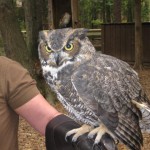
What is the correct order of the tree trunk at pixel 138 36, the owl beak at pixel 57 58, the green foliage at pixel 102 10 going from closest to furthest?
the owl beak at pixel 57 58 → the tree trunk at pixel 138 36 → the green foliage at pixel 102 10

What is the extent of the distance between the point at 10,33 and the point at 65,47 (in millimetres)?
4390

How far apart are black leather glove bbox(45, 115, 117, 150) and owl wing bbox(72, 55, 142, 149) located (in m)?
0.55

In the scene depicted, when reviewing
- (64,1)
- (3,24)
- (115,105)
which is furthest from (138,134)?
(3,24)

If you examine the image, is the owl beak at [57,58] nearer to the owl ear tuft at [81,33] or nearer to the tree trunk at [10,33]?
the owl ear tuft at [81,33]

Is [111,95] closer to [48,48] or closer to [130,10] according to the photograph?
[48,48]

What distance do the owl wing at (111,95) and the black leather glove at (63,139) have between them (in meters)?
0.55

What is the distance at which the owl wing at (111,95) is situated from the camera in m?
2.42

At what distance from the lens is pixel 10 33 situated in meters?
6.69

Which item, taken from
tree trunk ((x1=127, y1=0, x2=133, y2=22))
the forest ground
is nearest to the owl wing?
the forest ground

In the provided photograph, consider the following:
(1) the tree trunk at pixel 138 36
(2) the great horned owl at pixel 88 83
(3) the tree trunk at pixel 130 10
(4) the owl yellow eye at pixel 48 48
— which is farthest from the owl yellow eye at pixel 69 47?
(3) the tree trunk at pixel 130 10

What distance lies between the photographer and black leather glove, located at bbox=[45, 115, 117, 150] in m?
1.80

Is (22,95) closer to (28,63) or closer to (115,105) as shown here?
(115,105)

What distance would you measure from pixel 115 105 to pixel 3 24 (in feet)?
14.7

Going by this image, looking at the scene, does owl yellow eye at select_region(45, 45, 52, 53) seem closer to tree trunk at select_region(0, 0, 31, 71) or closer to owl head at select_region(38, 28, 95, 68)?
owl head at select_region(38, 28, 95, 68)
